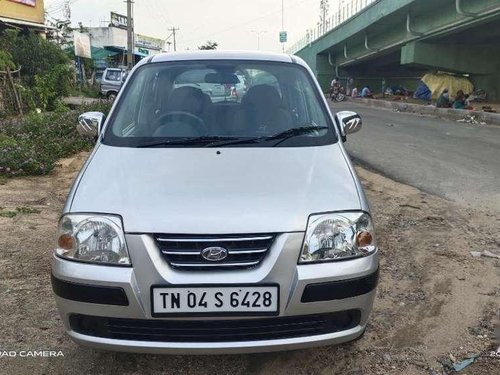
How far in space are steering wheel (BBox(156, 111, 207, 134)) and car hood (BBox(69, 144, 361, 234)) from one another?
343mm

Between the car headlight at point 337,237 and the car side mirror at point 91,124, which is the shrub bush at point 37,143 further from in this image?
the car headlight at point 337,237

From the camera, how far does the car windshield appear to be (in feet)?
10.2

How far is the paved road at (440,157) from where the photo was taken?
6.47 meters

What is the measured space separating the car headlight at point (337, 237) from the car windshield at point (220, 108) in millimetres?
783

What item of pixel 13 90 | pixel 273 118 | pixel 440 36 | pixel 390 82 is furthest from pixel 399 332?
pixel 390 82

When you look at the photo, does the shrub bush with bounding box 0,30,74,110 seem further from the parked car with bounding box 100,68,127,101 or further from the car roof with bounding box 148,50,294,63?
the car roof with bounding box 148,50,294,63

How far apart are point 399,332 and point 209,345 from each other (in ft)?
4.46

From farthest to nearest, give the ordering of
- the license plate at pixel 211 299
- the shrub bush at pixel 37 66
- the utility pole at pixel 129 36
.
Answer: the utility pole at pixel 129 36 → the shrub bush at pixel 37 66 → the license plate at pixel 211 299

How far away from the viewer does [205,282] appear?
84.9 inches

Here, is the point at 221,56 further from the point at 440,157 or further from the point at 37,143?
the point at 440,157

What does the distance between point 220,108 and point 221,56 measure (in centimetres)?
55

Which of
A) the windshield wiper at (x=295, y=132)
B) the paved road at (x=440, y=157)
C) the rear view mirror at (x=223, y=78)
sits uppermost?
the rear view mirror at (x=223, y=78)

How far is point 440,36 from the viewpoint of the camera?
73.9 feet

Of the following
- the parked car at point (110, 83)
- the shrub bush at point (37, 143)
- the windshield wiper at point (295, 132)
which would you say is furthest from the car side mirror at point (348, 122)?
the parked car at point (110, 83)
